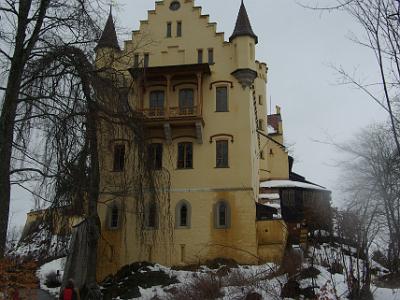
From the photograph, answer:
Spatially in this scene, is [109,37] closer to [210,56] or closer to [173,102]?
[173,102]

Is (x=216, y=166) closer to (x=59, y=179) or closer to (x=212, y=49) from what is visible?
(x=212, y=49)

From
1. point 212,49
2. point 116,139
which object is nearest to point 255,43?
point 212,49

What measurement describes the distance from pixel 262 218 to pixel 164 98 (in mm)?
9206

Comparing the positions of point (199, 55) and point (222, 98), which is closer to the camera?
point (222, 98)

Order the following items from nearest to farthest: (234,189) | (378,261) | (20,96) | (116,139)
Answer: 1. (20,96)
2. (116,139)
3. (378,261)
4. (234,189)

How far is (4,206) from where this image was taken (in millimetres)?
11422

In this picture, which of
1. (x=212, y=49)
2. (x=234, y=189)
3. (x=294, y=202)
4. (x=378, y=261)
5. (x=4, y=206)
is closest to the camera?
(x=4, y=206)

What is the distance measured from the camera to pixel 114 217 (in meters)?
29.9

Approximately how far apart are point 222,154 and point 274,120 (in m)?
22.8

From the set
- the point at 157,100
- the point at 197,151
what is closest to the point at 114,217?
the point at 197,151

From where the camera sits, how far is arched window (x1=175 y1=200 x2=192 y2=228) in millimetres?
29125

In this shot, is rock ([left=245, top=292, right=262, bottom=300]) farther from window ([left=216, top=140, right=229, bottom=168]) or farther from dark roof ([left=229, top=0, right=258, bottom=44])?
dark roof ([left=229, top=0, right=258, bottom=44])

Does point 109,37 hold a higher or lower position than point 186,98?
lower

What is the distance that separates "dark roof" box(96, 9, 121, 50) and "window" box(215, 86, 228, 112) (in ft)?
52.1
